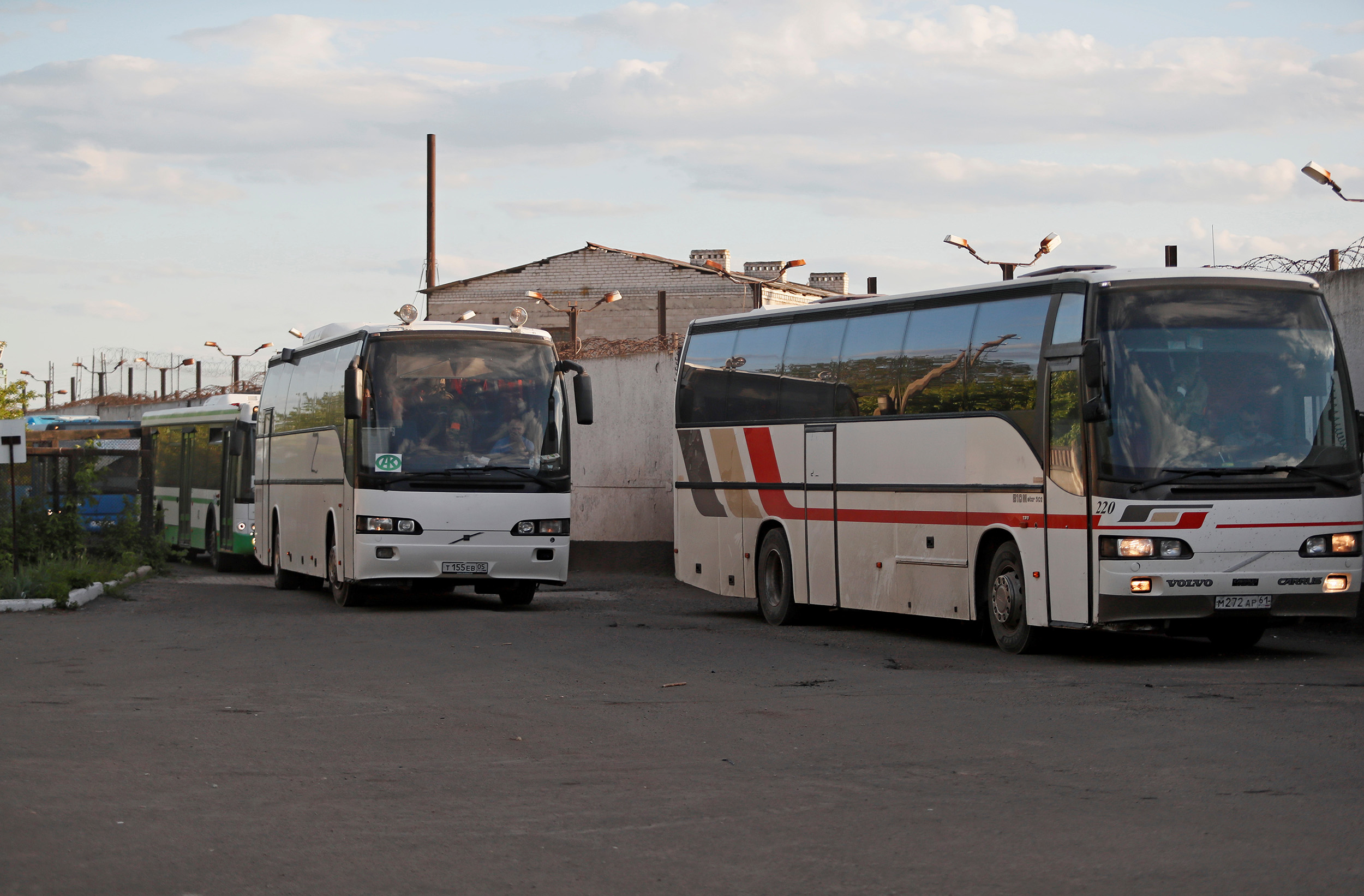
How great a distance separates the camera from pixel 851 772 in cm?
879

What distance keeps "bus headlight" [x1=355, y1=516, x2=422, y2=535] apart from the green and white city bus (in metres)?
9.32

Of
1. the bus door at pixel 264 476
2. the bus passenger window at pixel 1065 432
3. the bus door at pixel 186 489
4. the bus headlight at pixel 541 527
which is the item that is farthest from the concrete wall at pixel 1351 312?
the bus door at pixel 186 489

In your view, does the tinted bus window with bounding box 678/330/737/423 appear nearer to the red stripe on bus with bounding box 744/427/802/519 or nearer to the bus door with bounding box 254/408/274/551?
the red stripe on bus with bounding box 744/427/802/519

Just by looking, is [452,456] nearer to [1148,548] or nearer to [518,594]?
[518,594]

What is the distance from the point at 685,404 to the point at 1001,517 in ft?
22.1

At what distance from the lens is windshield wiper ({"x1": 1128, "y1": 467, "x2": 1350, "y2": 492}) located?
532 inches

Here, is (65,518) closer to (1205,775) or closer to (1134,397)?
(1134,397)

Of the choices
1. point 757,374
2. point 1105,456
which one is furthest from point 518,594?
point 1105,456

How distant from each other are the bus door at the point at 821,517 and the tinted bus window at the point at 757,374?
0.98m

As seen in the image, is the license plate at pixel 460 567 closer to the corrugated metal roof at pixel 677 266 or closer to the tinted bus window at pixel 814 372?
the tinted bus window at pixel 814 372

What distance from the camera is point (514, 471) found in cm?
2022

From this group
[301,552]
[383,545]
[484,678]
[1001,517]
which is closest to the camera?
[484,678]

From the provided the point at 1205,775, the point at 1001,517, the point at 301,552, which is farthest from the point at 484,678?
the point at 301,552

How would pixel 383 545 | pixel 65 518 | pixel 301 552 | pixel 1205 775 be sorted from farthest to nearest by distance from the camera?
pixel 65 518
pixel 301 552
pixel 383 545
pixel 1205 775
